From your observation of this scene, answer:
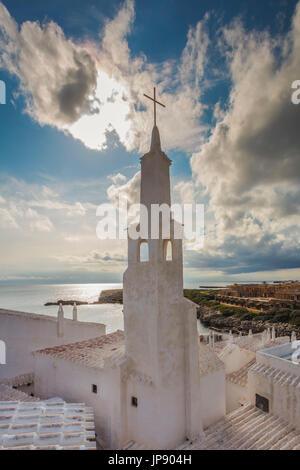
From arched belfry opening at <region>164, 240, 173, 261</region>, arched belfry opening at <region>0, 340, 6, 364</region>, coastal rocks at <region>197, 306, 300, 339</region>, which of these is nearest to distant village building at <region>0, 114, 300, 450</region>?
arched belfry opening at <region>164, 240, 173, 261</region>

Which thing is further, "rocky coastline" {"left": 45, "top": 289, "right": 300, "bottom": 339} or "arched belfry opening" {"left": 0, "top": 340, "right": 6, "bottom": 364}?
"rocky coastline" {"left": 45, "top": 289, "right": 300, "bottom": 339}

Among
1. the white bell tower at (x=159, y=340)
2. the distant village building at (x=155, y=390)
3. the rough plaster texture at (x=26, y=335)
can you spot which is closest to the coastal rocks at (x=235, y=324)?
the rough plaster texture at (x=26, y=335)

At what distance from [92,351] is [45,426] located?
440 cm

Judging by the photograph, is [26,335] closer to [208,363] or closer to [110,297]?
[208,363]

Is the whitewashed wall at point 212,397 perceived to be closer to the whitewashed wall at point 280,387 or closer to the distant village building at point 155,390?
the distant village building at point 155,390

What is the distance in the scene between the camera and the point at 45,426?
739 centimetres

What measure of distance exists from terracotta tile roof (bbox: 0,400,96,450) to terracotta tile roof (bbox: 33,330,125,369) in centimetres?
179

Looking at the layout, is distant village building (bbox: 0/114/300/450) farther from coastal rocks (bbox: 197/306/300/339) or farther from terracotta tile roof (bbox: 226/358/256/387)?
coastal rocks (bbox: 197/306/300/339)

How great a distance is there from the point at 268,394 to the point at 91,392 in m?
7.31

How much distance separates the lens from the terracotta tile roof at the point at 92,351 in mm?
10312

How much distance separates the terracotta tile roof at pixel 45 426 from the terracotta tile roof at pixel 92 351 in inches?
70.4

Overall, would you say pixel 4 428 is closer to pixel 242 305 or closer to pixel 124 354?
pixel 124 354

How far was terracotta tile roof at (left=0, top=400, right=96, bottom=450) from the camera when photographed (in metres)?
6.54
